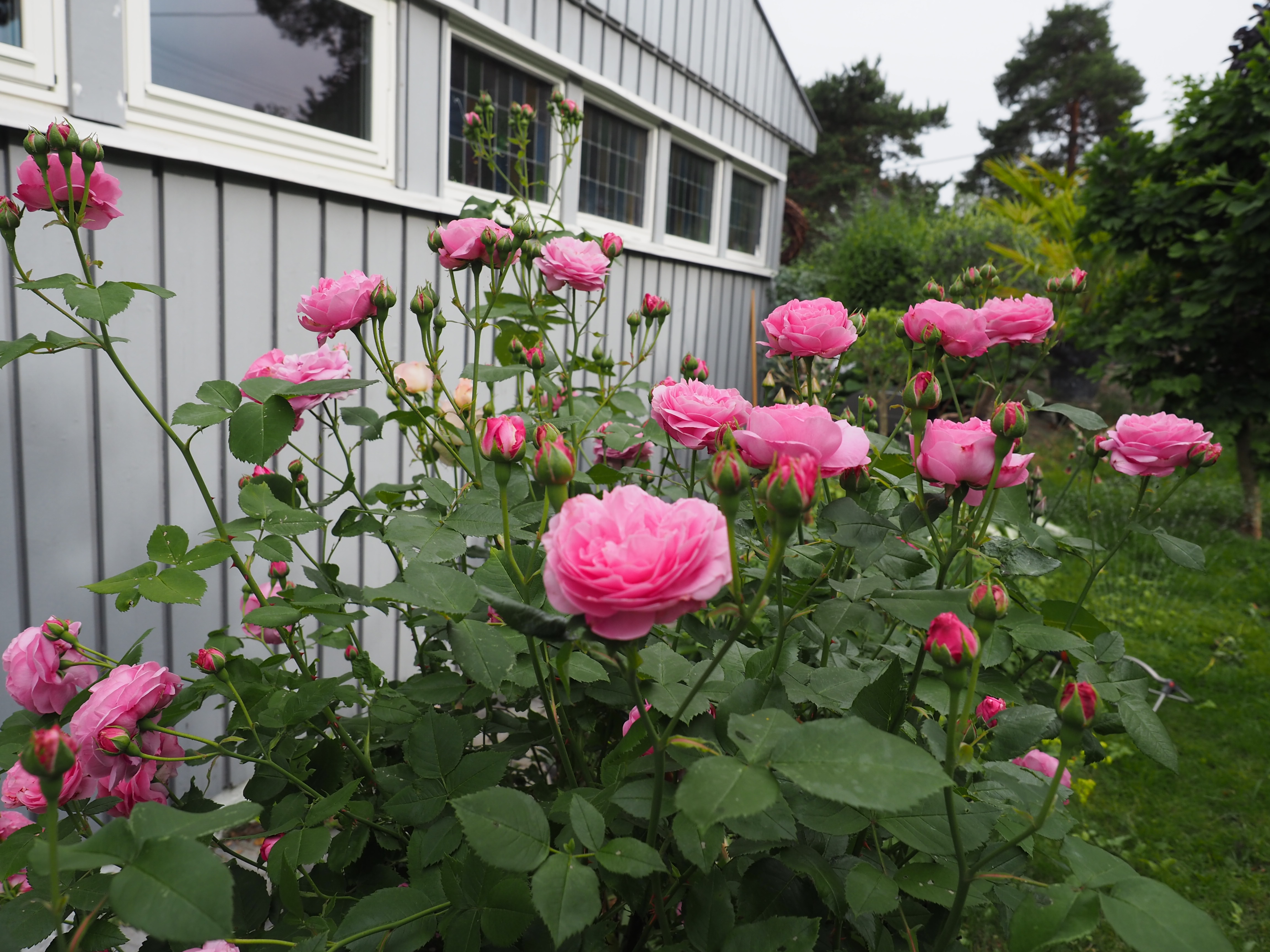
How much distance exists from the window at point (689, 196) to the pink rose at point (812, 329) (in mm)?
3651

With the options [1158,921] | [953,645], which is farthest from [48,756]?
[1158,921]

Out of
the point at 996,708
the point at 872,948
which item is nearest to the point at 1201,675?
the point at 996,708

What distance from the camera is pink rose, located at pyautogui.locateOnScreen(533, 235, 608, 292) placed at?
1.21 metres

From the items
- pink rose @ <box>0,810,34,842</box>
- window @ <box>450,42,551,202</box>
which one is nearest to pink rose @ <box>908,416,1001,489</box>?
pink rose @ <box>0,810,34,842</box>

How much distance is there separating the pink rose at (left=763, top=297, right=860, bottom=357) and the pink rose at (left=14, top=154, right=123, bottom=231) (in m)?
0.85

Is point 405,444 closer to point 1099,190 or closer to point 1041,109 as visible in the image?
point 1099,190

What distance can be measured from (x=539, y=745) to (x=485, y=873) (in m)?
0.39

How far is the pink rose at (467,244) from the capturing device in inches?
40.3

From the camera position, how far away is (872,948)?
66 cm

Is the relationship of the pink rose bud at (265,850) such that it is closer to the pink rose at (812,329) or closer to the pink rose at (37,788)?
the pink rose at (37,788)

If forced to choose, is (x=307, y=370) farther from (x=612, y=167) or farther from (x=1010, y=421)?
(x=612, y=167)

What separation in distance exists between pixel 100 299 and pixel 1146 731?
1.29 meters

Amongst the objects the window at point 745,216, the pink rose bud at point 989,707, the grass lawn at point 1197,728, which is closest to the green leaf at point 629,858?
the pink rose bud at point 989,707

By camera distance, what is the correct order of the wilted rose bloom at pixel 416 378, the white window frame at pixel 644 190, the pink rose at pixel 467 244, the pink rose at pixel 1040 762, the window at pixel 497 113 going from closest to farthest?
the pink rose at pixel 467 244
the pink rose at pixel 1040 762
the wilted rose bloom at pixel 416 378
the window at pixel 497 113
the white window frame at pixel 644 190
